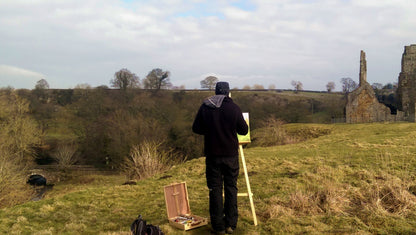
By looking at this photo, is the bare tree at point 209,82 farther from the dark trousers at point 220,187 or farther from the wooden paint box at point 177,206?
the dark trousers at point 220,187

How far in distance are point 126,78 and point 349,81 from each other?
46157 millimetres

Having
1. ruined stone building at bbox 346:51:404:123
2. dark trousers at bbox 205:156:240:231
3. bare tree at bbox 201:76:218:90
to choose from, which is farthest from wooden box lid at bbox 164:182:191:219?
bare tree at bbox 201:76:218:90

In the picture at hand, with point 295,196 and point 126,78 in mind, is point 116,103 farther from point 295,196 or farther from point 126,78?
point 295,196

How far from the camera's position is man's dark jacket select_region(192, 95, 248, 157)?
5.27 m

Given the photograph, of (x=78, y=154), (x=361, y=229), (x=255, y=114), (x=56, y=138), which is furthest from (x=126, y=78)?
(x=361, y=229)

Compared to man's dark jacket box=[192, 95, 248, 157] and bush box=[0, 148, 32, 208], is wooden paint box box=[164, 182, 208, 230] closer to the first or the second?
man's dark jacket box=[192, 95, 248, 157]

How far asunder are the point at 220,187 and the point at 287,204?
192cm

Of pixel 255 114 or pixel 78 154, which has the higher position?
pixel 255 114

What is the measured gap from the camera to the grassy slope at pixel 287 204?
5645mm

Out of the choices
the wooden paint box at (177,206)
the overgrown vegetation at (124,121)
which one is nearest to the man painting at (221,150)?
the wooden paint box at (177,206)

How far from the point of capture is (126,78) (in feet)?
188

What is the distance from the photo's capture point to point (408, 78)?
3662cm

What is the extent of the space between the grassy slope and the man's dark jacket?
1513mm

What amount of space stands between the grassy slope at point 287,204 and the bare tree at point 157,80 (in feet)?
170
